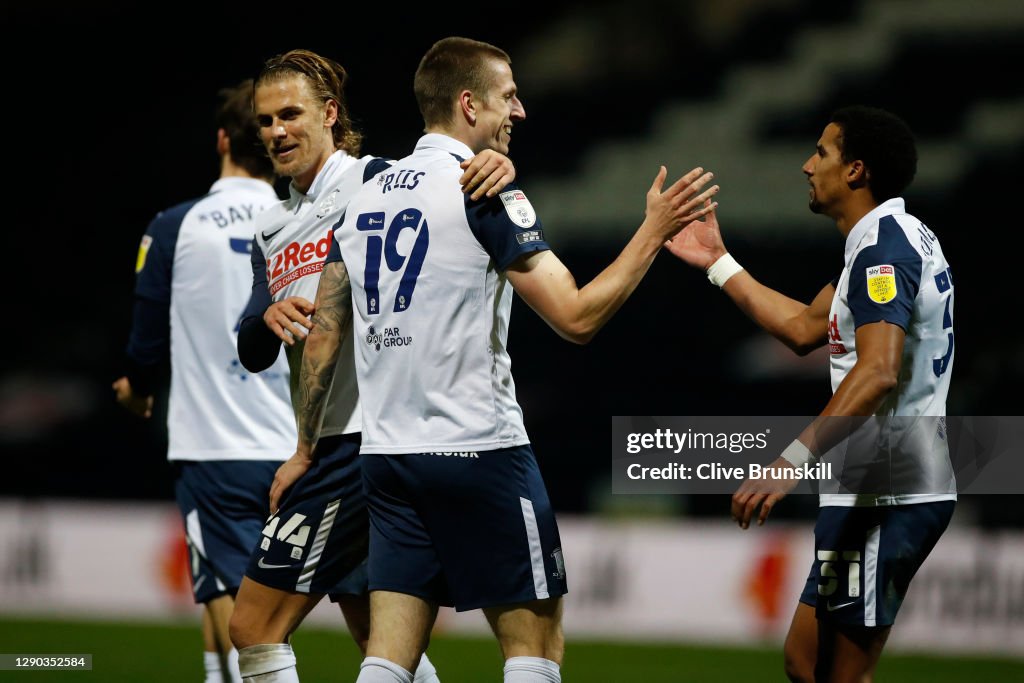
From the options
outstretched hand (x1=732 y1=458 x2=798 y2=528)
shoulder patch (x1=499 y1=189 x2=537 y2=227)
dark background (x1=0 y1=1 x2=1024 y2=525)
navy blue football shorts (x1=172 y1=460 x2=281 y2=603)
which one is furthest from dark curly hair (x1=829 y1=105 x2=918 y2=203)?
dark background (x1=0 y1=1 x2=1024 y2=525)

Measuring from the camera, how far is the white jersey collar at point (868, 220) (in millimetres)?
3851

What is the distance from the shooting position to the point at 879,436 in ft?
12.3

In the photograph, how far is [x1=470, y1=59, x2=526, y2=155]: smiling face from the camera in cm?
349

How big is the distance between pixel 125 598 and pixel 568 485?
4.18 m

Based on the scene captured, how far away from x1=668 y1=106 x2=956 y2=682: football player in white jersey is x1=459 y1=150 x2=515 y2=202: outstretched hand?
1.11 m

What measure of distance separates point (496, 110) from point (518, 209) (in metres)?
0.38

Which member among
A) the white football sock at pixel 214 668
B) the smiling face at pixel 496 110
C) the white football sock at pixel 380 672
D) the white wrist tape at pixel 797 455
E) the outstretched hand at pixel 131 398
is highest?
the smiling face at pixel 496 110

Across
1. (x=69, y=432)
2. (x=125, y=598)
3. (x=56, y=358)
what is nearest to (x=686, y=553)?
(x=125, y=598)

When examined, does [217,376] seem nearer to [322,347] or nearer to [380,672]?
[322,347]

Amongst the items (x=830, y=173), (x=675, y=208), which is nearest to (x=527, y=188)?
(x=830, y=173)

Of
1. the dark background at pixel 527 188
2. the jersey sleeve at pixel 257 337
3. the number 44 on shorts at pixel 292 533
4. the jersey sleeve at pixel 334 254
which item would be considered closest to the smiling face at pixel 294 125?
the jersey sleeve at pixel 257 337

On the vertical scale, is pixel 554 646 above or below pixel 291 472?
below

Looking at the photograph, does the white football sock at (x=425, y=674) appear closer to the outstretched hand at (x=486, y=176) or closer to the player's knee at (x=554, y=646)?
the player's knee at (x=554, y=646)

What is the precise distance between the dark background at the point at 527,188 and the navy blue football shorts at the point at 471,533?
796cm
